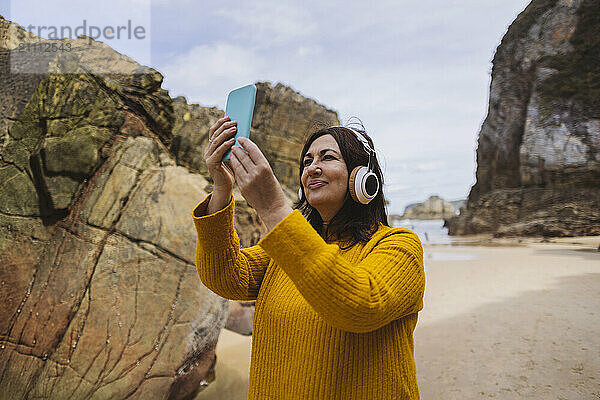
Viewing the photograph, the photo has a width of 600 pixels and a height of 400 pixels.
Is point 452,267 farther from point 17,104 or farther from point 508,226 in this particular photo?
point 17,104

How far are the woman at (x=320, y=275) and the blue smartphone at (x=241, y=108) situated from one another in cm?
3

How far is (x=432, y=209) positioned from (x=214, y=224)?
45929 mm

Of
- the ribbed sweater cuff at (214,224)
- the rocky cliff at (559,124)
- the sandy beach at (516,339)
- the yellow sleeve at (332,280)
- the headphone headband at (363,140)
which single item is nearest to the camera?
the yellow sleeve at (332,280)

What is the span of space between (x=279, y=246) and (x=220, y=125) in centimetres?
45

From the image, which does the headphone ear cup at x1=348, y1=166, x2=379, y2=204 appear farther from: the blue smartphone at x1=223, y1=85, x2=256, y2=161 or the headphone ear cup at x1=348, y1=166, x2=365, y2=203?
the blue smartphone at x1=223, y1=85, x2=256, y2=161

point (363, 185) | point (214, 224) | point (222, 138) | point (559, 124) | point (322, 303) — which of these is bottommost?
point (322, 303)

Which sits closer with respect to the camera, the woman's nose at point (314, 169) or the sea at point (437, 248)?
the woman's nose at point (314, 169)

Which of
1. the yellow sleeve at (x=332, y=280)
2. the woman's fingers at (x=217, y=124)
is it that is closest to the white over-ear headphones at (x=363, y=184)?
the yellow sleeve at (x=332, y=280)

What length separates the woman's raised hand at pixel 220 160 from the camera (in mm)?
1090

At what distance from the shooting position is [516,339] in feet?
11.1

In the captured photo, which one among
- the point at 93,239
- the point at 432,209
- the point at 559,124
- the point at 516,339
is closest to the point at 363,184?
the point at 93,239

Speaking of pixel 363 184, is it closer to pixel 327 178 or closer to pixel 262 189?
pixel 327 178

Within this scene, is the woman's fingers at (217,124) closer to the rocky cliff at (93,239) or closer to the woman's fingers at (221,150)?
the woman's fingers at (221,150)

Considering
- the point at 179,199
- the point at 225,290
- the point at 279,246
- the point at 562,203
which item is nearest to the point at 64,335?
the point at 179,199
